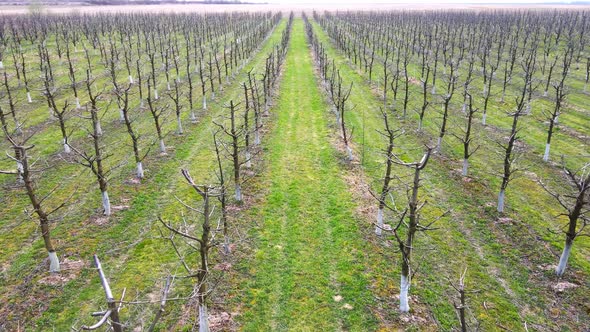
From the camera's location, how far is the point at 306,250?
15.9 metres

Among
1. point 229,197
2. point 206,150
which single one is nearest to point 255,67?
point 206,150

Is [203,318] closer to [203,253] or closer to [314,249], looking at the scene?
[203,253]

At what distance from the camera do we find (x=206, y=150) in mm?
26047

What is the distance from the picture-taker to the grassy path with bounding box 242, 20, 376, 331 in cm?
1264

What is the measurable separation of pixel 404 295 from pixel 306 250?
4.63 metres

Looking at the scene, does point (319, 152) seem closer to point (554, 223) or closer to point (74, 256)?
point (554, 223)

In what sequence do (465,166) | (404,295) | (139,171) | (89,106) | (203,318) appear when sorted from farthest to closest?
(89,106) < (465,166) < (139,171) < (404,295) < (203,318)

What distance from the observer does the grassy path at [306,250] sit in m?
12.6

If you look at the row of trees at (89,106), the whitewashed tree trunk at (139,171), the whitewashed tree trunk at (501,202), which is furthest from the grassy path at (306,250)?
the row of trees at (89,106)

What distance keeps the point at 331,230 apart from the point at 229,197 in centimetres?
575

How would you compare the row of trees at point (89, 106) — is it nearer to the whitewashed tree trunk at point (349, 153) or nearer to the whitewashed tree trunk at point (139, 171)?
the whitewashed tree trunk at point (139, 171)

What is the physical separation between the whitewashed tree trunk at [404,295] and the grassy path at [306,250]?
108 centimetres

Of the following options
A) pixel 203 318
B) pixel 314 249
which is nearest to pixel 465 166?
pixel 314 249

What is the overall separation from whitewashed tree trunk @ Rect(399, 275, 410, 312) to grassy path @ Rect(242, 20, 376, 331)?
1076 millimetres
